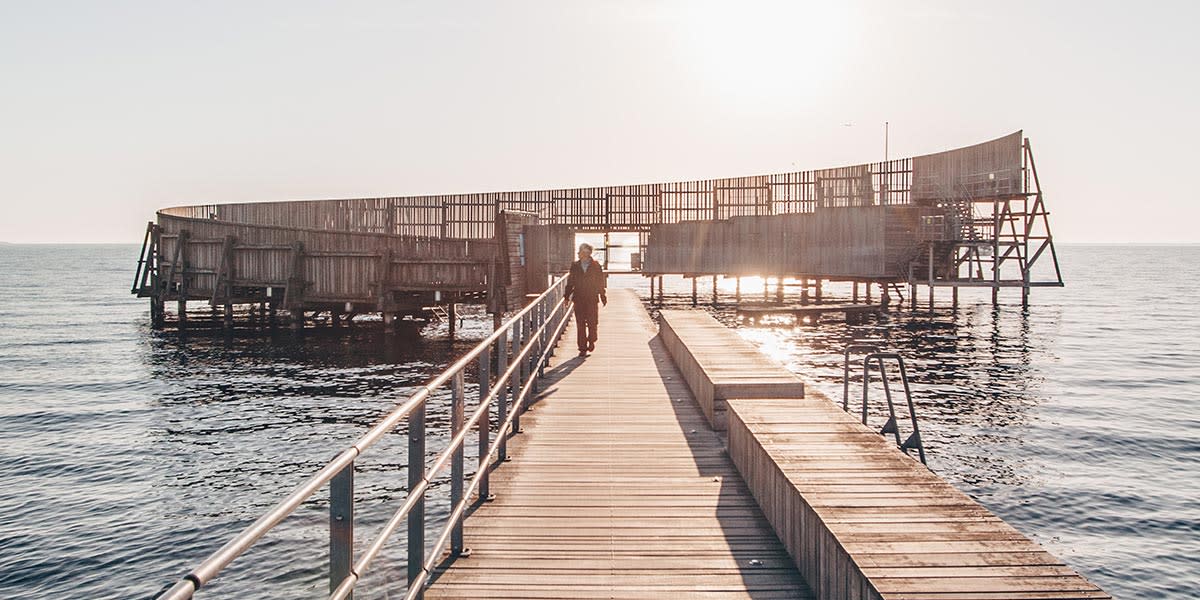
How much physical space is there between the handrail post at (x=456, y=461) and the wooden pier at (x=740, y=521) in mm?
151

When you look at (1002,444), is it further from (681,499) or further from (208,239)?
(208,239)

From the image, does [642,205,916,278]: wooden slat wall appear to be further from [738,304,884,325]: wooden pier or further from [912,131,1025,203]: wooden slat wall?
[738,304,884,325]: wooden pier

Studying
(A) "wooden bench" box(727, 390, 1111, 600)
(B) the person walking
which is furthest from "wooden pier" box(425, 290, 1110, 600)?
(B) the person walking

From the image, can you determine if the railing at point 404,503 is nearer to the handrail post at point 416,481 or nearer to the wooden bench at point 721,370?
the handrail post at point 416,481

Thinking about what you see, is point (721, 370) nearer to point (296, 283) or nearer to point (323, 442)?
point (323, 442)

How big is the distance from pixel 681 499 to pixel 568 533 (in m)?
1.22

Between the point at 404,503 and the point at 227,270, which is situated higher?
the point at 227,270

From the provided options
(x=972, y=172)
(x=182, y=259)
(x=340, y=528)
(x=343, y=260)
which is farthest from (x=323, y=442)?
(x=972, y=172)

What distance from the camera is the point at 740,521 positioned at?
22.5ft

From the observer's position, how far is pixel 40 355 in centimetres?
3659

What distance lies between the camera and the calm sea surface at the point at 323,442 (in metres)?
12.0

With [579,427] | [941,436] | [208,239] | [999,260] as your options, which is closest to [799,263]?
[999,260]

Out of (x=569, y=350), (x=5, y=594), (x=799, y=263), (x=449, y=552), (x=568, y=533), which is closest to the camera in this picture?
(x=449, y=552)

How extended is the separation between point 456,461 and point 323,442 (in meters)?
13.7
